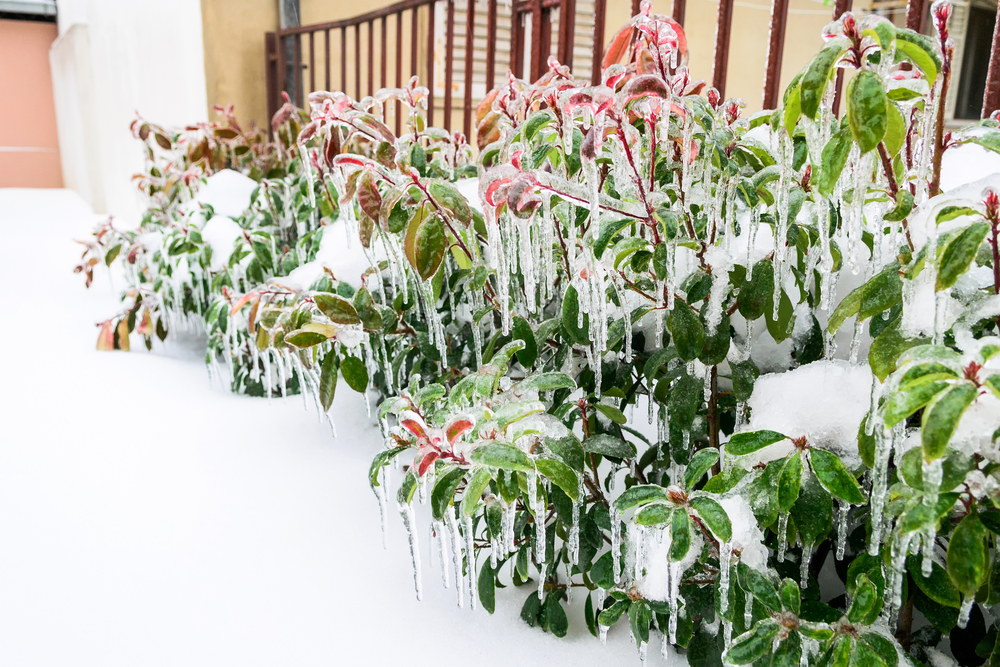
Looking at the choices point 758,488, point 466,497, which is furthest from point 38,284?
point 758,488

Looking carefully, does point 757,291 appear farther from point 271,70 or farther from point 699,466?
point 271,70

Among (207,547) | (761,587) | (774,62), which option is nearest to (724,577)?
(761,587)

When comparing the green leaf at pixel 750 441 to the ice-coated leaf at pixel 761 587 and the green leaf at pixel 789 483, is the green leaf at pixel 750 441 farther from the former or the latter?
the ice-coated leaf at pixel 761 587

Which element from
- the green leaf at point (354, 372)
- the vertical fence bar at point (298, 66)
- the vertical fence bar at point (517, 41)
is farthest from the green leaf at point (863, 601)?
the vertical fence bar at point (298, 66)

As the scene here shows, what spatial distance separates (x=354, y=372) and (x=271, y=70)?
3419mm

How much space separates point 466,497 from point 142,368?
198 centimetres

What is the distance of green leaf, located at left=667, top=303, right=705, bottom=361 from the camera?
0.94 metres

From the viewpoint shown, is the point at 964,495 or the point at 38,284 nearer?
the point at 964,495

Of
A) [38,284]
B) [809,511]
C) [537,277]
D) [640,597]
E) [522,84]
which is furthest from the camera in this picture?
[38,284]

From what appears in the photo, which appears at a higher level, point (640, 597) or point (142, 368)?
point (640, 597)

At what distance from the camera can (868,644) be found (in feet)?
2.46

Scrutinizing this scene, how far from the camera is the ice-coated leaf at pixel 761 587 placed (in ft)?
2.62

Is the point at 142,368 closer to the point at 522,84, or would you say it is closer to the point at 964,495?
the point at 522,84

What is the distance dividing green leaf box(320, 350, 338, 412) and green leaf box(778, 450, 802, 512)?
0.82 metres
